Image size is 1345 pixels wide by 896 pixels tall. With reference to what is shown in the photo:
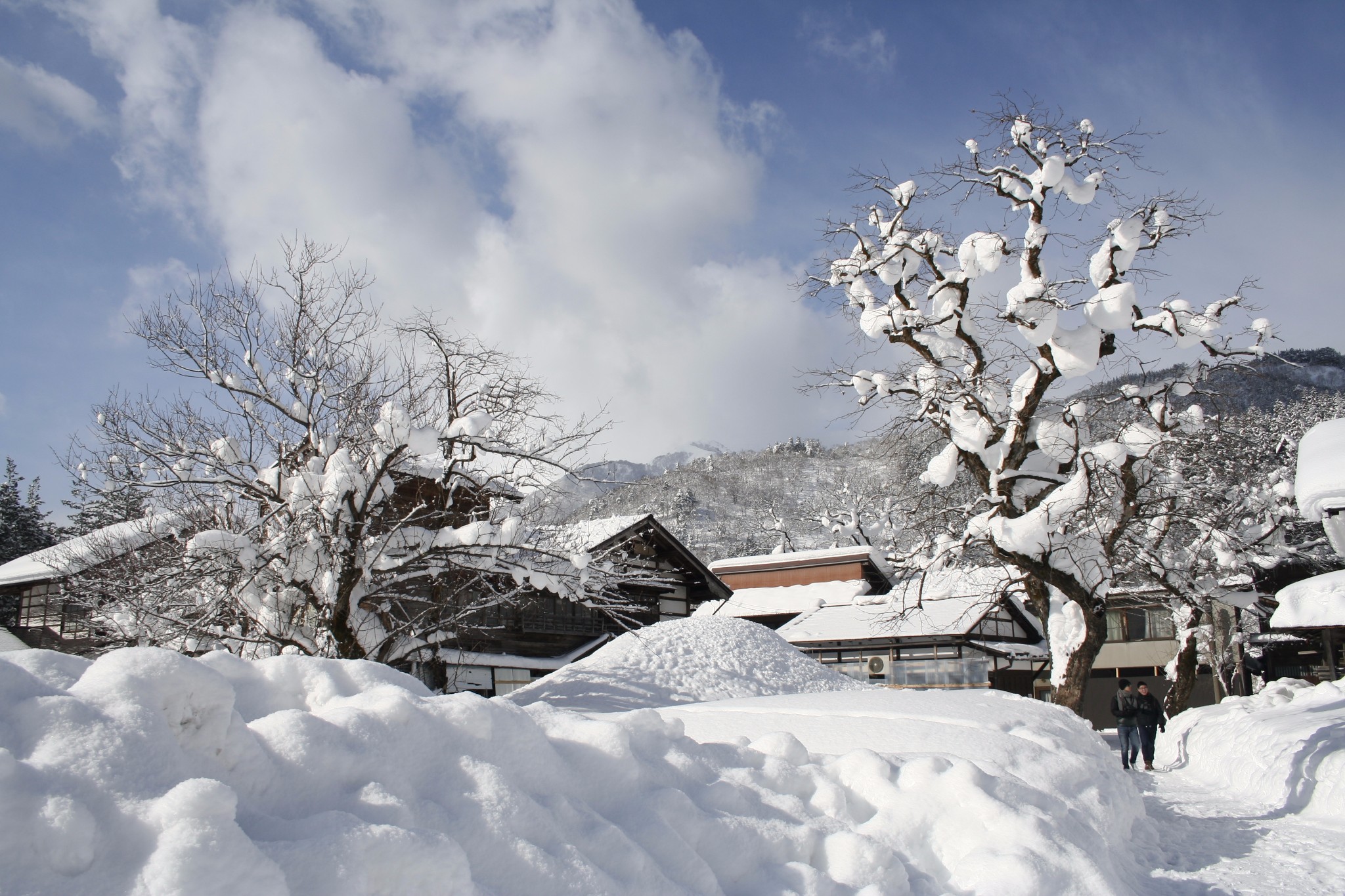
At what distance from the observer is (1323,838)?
723 cm

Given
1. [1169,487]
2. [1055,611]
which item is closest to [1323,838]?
[1055,611]

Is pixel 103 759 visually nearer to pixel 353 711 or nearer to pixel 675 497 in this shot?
pixel 353 711

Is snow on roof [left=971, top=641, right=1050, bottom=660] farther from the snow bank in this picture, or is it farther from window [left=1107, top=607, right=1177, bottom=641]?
the snow bank

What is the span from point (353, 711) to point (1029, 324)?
10112 millimetres

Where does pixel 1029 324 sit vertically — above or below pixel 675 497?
below

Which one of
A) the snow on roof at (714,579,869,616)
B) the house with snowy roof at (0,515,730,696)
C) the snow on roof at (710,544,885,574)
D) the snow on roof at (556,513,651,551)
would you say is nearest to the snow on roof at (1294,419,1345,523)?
the house with snowy roof at (0,515,730,696)

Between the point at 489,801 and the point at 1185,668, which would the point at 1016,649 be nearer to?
the point at 1185,668

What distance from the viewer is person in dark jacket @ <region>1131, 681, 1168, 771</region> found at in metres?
14.2

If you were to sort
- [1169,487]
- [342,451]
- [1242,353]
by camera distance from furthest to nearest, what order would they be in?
1. [1169,487]
2. [1242,353]
3. [342,451]

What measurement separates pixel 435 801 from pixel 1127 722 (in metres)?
14.1

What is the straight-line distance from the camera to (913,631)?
23031mm

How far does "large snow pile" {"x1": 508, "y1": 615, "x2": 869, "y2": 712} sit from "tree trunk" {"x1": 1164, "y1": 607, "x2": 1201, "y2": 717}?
10.1m

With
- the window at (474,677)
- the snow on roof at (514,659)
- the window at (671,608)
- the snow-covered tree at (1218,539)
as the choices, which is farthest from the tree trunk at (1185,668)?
the window at (474,677)

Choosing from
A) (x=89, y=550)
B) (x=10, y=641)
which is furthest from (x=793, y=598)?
(x=10, y=641)
